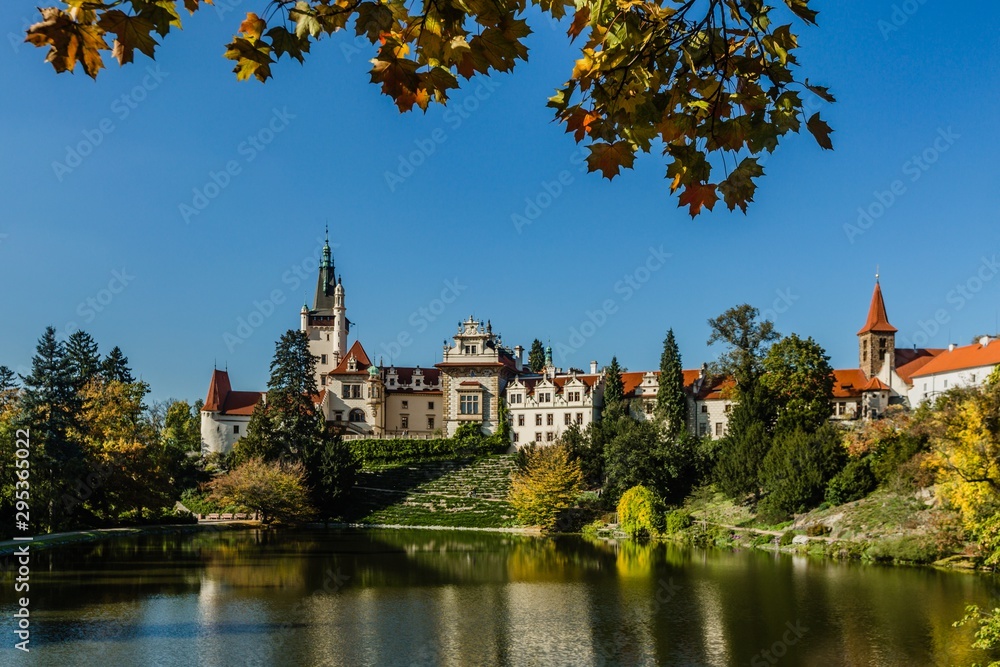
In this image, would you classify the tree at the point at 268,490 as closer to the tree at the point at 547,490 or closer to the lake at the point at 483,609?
the lake at the point at 483,609

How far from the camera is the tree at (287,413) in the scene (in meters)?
51.8

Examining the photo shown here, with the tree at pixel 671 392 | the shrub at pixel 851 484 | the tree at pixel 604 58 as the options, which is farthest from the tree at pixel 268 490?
the tree at pixel 604 58

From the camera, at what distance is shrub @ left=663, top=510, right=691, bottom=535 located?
42.0 metres

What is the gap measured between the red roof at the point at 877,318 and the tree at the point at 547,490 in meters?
28.9

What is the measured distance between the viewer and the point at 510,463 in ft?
193

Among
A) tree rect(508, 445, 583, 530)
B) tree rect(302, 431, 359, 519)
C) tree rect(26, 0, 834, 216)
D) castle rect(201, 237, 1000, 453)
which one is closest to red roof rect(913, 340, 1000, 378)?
castle rect(201, 237, 1000, 453)

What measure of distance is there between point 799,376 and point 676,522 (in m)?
14.5

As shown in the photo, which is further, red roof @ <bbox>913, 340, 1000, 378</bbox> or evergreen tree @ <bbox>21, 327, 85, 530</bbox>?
red roof @ <bbox>913, 340, 1000, 378</bbox>

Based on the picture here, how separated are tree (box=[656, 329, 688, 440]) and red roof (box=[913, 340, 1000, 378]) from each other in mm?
16774

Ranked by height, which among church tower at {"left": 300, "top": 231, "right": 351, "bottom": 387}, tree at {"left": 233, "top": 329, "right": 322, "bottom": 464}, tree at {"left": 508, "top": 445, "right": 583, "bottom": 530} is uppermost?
church tower at {"left": 300, "top": 231, "right": 351, "bottom": 387}

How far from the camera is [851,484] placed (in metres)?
38.9

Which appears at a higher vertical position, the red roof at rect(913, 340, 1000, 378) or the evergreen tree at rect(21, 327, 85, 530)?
the red roof at rect(913, 340, 1000, 378)

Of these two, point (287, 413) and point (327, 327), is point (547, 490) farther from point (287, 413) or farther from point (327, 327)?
point (327, 327)

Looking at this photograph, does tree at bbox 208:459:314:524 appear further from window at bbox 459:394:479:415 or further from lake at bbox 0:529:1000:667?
window at bbox 459:394:479:415
